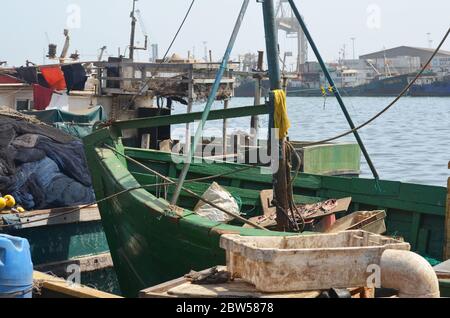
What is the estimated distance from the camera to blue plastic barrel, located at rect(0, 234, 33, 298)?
234 inches

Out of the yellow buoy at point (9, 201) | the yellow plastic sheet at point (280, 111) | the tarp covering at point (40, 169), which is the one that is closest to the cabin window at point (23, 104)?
the tarp covering at point (40, 169)

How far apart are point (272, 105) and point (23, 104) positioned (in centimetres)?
1424

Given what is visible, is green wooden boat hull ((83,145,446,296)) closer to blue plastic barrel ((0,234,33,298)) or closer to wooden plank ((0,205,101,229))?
wooden plank ((0,205,101,229))

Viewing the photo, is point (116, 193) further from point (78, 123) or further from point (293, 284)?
point (78, 123)

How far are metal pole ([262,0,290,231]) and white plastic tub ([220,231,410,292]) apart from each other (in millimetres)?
2463

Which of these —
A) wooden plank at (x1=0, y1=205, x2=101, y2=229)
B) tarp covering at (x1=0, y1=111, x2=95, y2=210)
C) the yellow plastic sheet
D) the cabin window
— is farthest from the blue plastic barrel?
the cabin window

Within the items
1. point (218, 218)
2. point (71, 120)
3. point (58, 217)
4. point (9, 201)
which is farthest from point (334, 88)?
point (71, 120)

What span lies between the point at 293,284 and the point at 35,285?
7.42 feet

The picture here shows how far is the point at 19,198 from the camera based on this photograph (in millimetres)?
10688

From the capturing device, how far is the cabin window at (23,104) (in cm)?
2089

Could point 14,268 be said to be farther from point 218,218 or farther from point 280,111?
point 218,218

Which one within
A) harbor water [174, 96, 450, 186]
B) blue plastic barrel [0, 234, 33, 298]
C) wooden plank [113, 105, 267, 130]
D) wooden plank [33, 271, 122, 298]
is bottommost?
harbor water [174, 96, 450, 186]

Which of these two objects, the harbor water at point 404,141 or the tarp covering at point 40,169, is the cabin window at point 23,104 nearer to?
the harbor water at point 404,141

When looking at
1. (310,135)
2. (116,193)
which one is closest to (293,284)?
(116,193)
